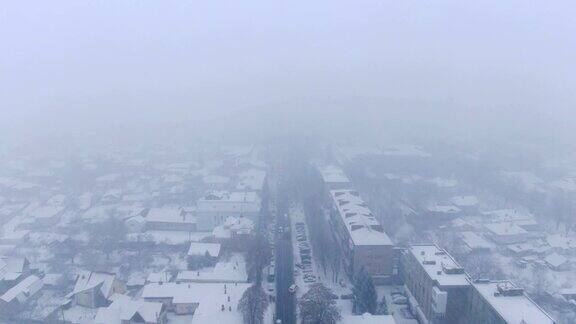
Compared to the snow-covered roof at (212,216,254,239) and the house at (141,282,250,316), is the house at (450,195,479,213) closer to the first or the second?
the snow-covered roof at (212,216,254,239)

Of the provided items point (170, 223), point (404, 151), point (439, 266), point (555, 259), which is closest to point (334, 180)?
point (170, 223)

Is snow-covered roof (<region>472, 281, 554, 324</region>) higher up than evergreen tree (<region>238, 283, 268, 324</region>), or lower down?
higher up

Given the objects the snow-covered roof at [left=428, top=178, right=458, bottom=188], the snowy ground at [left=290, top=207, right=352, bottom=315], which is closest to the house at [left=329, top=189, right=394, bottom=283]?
the snowy ground at [left=290, top=207, right=352, bottom=315]

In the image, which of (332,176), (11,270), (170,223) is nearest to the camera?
(11,270)

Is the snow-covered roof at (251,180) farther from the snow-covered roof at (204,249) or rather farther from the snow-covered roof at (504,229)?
the snow-covered roof at (504,229)

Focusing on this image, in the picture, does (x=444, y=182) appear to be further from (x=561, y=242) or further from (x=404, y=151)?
(x=561, y=242)

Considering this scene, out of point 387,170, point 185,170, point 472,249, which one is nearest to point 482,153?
point 387,170
